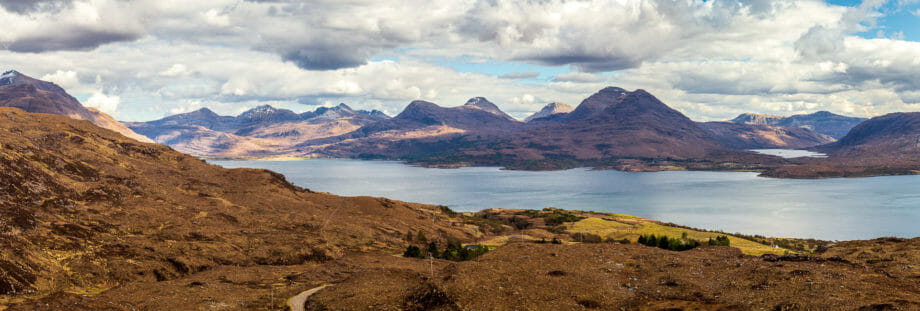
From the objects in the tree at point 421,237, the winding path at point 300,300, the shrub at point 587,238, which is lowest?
the shrub at point 587,238

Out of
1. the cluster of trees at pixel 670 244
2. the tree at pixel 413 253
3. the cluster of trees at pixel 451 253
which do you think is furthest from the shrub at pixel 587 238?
the tree at pixel 413 253

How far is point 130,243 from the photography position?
77.3m

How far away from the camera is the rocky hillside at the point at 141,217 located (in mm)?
68312

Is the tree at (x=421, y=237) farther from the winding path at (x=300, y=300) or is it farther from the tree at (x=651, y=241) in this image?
the winding path at (x=300, y=300)

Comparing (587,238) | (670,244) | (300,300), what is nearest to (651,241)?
(670,244)

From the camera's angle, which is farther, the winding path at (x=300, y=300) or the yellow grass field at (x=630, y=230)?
the yellow grass field at (x=630, y=230)

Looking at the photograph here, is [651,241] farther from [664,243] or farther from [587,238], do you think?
[587,238]

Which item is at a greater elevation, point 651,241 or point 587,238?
point 651,241

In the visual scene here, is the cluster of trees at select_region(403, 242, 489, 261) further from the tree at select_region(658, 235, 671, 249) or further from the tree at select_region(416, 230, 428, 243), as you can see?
the tree at select_region(658, 235, 671, 249)

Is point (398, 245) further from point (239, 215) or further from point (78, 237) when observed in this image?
point (78, 237)

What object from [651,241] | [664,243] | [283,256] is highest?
[664,243]

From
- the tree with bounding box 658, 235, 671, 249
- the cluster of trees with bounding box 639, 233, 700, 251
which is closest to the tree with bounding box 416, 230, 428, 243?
the cluster of trees with bounding box 639, 233, 700, 251

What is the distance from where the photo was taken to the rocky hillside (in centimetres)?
6831

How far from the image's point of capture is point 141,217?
8875 cm
